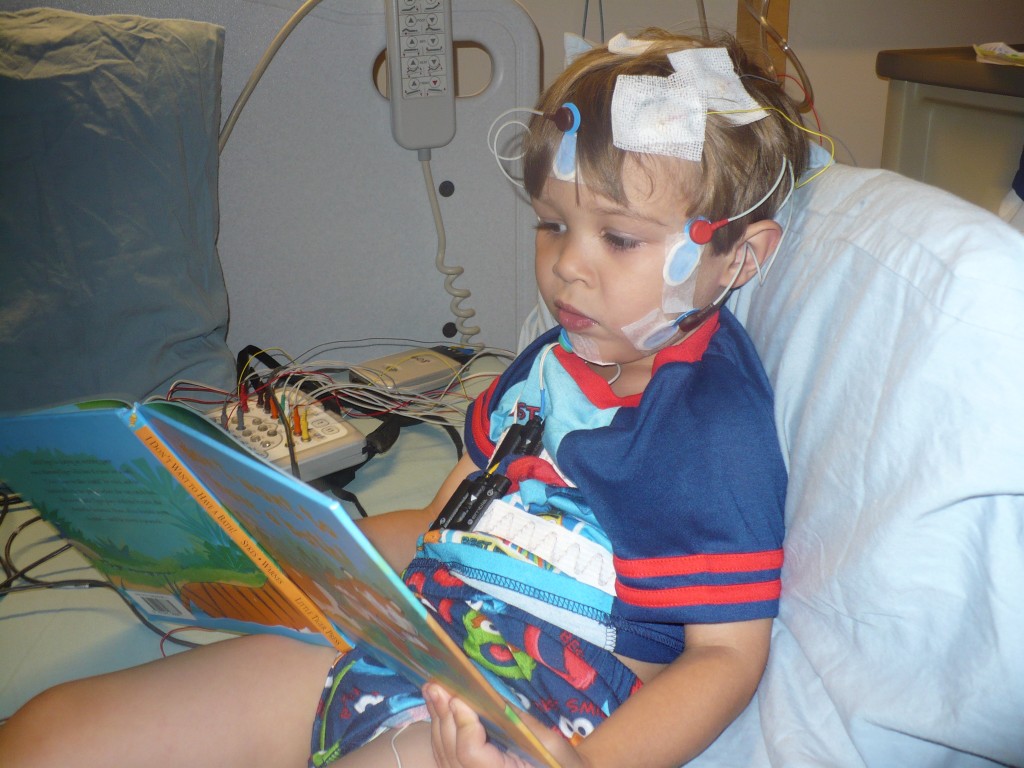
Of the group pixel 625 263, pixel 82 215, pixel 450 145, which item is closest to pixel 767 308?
pixel 625 263

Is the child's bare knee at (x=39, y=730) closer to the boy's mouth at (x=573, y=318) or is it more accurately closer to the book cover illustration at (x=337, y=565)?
the book cover illustration at (x=337, y=565)

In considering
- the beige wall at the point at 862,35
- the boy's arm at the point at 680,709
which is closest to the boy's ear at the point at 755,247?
the boy's arm at the point at 680,709

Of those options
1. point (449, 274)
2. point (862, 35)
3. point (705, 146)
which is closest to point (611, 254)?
point (705, 146)

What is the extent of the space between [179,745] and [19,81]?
2.57ft

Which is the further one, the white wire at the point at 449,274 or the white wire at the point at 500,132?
the white wire at the point at 449,274

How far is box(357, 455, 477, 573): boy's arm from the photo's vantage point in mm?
912

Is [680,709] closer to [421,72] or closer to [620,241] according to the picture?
[620,241]

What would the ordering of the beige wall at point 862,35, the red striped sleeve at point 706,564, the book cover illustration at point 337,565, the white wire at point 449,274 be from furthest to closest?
the beige wall at point 862,35 < the white wire at point 449,274 < the red striped sleeve at point 706,564 < the book cover illustration at point 337,565

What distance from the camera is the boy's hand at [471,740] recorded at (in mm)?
556

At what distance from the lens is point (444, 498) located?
943 mm

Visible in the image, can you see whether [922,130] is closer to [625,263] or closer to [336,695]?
[625,263]

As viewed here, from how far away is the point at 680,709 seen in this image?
2.06ft

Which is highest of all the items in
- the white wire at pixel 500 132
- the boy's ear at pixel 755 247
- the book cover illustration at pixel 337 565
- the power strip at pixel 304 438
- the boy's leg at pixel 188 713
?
the white wire at pixel 500 132

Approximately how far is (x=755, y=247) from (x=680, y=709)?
432 mm
